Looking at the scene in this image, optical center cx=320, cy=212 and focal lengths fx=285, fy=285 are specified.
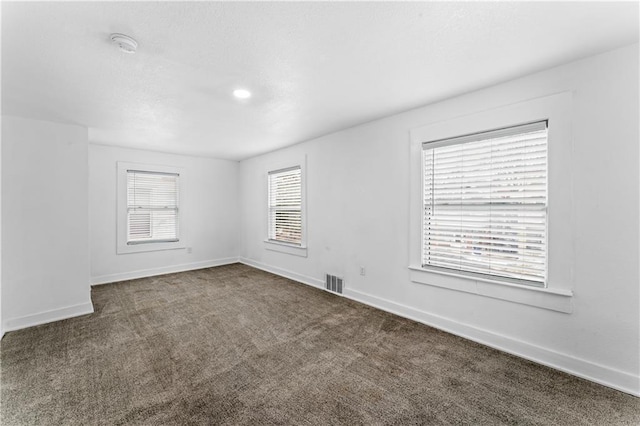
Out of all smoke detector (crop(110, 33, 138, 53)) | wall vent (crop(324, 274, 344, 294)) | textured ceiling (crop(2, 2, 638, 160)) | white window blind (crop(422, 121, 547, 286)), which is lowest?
wall vent (crop(324, 274, 344, 294))

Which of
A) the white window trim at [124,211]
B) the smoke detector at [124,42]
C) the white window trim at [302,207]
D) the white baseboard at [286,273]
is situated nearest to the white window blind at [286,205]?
the white window trim at [302,207]

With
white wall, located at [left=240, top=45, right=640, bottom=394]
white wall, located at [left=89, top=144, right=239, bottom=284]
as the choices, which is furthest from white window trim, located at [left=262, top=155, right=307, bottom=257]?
white wall, located at [left=89, top=144, right=239, bottom=284]

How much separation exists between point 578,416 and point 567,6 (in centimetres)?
245

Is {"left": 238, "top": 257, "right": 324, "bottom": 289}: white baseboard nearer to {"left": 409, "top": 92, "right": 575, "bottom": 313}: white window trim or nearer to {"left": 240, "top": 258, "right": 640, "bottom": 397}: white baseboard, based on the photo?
{"left": 240, "top": 258, "right": 640, "bottom": 397}: white baseboard

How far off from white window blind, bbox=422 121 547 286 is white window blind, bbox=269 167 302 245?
2456 millimetres

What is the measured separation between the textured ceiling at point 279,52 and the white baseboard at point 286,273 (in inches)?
103

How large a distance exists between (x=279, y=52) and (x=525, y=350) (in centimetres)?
313

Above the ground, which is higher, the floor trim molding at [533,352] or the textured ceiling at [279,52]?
the textured ceiling at [279,52]

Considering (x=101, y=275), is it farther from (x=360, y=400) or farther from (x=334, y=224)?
(x=360, y=400)

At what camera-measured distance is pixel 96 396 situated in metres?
1.98

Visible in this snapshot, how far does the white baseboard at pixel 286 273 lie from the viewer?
15.1 feet

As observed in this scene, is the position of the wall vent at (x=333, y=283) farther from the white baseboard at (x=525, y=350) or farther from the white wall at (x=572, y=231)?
the white baseboard at (x=525, y=350)

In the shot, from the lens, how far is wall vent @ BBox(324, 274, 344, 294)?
4191mm

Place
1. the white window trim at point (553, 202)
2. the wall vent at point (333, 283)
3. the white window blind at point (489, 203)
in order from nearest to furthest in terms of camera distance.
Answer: the white window trim at point (553, 202) → the white window blind at point (489, 203) → the wall vent at point (333, 283)
